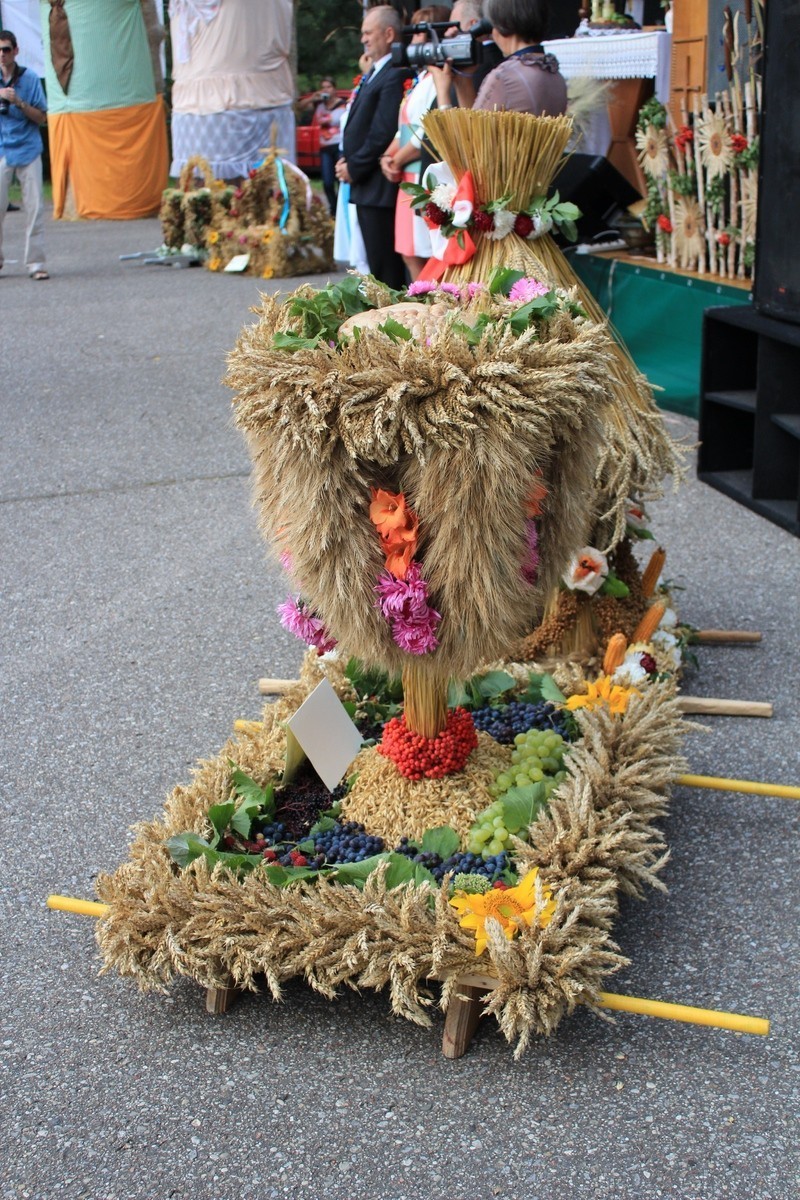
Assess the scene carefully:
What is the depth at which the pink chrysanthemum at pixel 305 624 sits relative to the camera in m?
2.54

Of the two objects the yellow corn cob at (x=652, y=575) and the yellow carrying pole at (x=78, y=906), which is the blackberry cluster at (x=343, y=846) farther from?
the yellow corn cob at (x=652, y=575)

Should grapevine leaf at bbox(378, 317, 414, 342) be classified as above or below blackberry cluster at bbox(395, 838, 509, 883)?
above

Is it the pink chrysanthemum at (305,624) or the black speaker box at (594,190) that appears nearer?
the pink chrysanthemum at (305,624)

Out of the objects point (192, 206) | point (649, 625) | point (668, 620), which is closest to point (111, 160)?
point (192, 206)

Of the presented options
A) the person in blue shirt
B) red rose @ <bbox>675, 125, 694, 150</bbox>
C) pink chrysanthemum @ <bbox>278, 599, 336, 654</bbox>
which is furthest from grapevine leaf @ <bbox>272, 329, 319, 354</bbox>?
the person in blue shirt

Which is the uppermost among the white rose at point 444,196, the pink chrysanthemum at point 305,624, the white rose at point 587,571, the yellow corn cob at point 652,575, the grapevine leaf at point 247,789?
the white rose at point 444,196

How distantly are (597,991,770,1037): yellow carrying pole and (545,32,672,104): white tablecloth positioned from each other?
6133 mm

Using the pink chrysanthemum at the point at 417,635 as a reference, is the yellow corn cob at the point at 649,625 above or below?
below

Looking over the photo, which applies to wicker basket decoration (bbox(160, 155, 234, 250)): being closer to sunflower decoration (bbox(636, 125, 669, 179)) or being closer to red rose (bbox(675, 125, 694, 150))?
sunflower decoration (bbox(636, 125, 669, 179))

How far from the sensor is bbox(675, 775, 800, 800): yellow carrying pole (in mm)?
2729

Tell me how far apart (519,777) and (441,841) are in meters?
0.24

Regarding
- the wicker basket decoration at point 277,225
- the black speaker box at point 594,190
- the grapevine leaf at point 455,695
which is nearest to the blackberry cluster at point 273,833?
the grapevine leaf at point 455,695

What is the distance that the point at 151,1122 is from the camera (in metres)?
2.04

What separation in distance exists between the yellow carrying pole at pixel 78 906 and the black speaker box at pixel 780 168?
3419 millimetres
